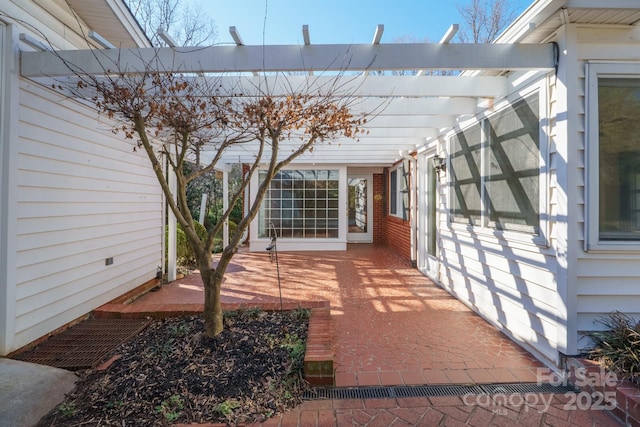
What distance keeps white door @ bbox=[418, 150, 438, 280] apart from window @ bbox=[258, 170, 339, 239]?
3.26 m

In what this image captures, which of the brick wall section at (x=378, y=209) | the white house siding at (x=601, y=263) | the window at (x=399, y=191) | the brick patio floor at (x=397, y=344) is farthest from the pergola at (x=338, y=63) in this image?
the brick wall section at (x=378, y=209)

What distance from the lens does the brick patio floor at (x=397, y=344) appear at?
6.95 ft

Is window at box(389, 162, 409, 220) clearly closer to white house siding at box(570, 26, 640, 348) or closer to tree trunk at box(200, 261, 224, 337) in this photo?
white house siding at box(570, 26, 640, 348)

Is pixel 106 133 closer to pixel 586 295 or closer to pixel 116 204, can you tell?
pixel 116 204

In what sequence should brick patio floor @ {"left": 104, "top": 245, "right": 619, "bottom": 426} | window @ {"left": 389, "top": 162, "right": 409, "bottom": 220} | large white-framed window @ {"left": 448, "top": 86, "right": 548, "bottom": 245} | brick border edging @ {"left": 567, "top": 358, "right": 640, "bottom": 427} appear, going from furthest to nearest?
window @ {"left": 389, "top": 162, "right": 409, "bottom": 220}, large white-framed window @ {"left": 448, "top": 86, "right": 548, "bottom": 245}, brick patio floor @ {"left": 104, "top": 245, "right": 619, "bottom": 426}, brick border edging @ {"left": 567, "top": 358, "right": 640, "bottom": 427}

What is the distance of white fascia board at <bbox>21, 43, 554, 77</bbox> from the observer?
8.98 feet

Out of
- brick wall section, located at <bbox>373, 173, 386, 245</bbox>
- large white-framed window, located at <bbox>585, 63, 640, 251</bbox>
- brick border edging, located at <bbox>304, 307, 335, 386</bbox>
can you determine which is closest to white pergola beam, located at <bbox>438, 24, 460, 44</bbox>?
large white-framed window, located at <bbox>585, 63, 640, 251</bbox>

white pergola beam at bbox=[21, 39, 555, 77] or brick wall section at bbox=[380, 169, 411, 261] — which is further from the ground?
white pergola beam at bbox=[21, 39, 555, 77]

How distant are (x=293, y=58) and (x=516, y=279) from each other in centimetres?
319

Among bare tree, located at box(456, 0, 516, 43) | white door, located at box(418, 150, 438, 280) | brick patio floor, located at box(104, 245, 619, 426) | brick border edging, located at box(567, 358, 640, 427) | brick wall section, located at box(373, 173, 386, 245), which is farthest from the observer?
brick wall section, located at box(373, 173, 386, 245)

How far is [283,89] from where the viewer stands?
343cm

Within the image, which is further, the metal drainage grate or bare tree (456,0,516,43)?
bare tree (456,0,516,43)

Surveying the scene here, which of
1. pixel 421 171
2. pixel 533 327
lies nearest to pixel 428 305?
pixel 533 327

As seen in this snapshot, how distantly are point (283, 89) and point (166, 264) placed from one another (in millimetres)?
4272
